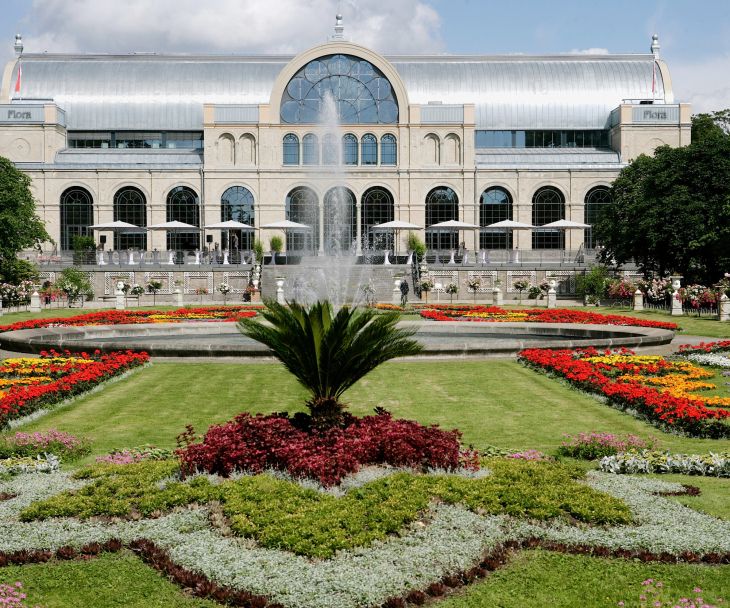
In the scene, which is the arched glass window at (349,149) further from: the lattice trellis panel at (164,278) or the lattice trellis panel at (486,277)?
the lattice trellis panel at (164,278)

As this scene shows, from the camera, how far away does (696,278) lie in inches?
1686

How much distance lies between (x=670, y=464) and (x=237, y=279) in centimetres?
4337

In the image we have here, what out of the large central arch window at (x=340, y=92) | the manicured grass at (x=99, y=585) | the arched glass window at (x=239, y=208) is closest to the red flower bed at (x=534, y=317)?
the manicured grass at (x=99, y=585)

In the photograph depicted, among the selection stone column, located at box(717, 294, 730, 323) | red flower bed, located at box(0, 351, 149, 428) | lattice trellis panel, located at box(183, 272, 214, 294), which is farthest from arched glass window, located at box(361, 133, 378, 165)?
red flower bed, located at box(0, 351, 149, 428)

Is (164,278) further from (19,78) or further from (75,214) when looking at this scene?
(19,78)

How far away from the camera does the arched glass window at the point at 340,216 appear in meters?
63.8

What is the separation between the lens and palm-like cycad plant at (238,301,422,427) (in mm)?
9875

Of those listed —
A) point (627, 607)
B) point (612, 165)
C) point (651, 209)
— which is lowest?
point (627, 607)

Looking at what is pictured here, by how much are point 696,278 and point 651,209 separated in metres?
4.05

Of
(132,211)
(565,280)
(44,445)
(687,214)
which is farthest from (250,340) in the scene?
(132,211)

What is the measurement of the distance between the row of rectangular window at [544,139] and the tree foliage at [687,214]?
79.9 feet

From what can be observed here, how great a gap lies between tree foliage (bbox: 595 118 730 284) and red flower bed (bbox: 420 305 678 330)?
12011mm

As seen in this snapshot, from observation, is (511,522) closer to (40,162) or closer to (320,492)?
(320,492)

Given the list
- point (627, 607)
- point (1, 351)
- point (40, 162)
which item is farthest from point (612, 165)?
point (627, 607)
